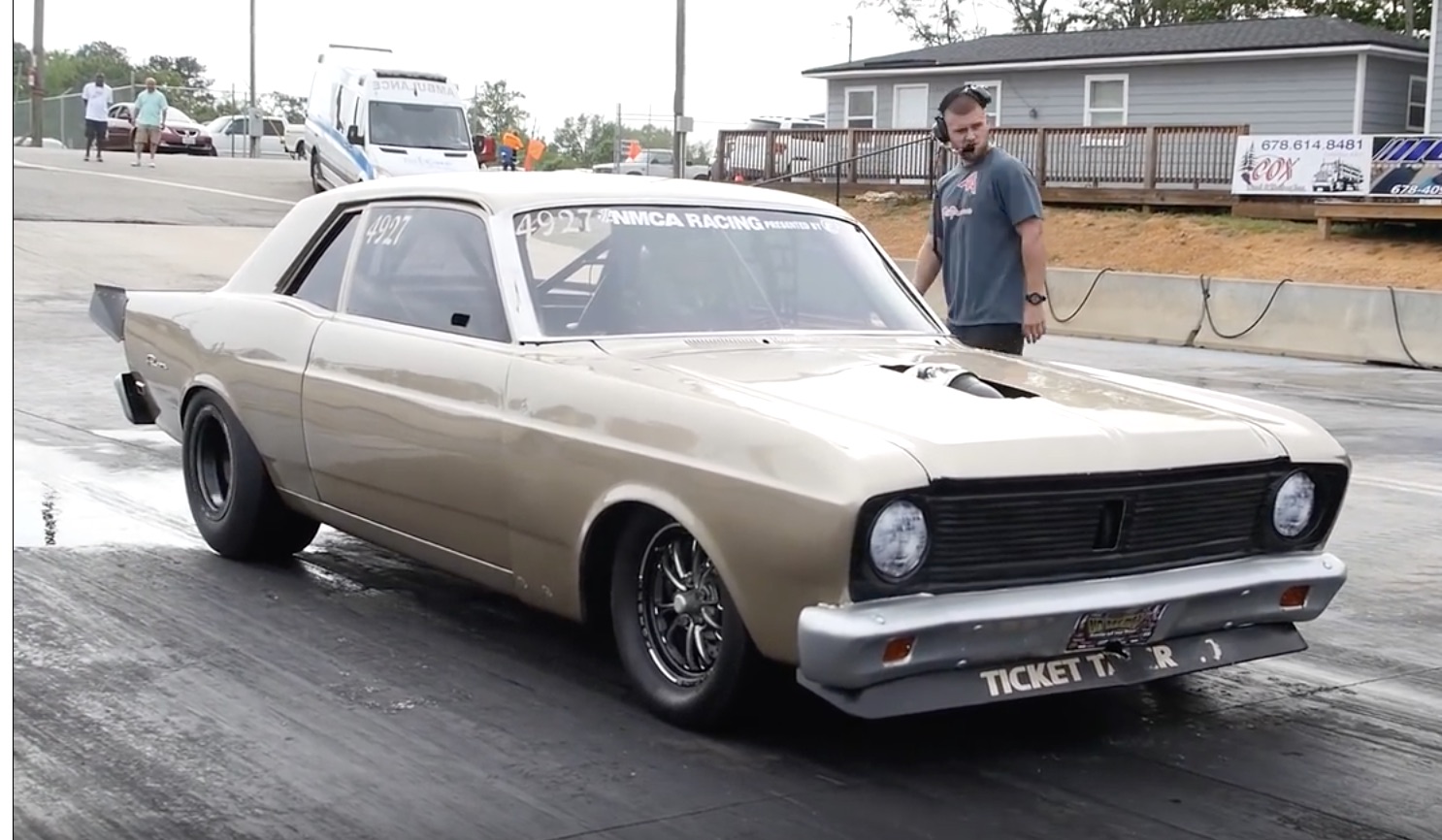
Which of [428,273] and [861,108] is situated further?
[861,108]

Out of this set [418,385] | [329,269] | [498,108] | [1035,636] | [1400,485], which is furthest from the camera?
[498,108]

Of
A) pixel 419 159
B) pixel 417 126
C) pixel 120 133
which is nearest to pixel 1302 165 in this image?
pixel 419 159

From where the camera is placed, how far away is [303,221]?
6652 millimetres

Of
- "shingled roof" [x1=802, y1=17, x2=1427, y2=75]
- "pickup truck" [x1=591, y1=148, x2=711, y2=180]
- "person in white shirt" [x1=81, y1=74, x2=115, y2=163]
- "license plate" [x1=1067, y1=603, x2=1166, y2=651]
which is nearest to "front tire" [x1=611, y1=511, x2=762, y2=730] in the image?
"license plate" [x1=1067, y1=603, x2=1166, y2=651]

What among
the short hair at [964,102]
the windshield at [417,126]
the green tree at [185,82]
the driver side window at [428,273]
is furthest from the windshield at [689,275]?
the green tree at [185,82]

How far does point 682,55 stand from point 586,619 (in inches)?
1101

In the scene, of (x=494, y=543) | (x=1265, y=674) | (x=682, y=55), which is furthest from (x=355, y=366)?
(x=682, y=55)

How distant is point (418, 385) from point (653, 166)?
40.9 m

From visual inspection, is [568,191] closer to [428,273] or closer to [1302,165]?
[428,273]

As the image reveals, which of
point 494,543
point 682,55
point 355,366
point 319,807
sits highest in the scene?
point 682,55

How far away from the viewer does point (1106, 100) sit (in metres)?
32.6

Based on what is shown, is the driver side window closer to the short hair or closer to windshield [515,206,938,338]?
windshield [515,206,938,338]

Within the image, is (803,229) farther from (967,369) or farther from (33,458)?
(33,458)

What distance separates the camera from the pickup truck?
137ft
